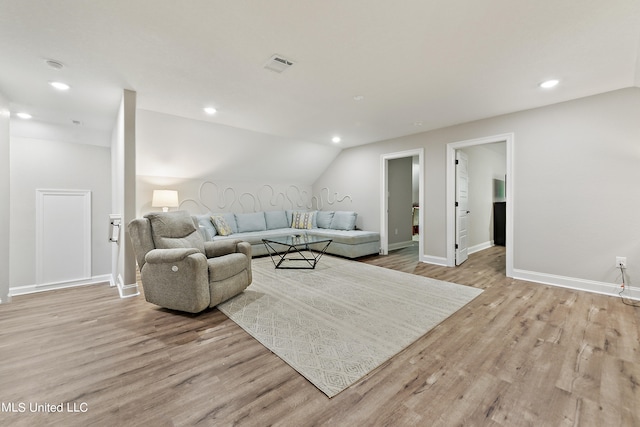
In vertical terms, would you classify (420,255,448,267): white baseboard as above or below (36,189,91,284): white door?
below

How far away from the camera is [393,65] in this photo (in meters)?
2.46

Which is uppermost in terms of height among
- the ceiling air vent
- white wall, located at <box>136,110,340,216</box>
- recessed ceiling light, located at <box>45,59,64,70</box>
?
the ceiling air vent

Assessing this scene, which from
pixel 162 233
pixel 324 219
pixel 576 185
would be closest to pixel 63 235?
pixel 162 233

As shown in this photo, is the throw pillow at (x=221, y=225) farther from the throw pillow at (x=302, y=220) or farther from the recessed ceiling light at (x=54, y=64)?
the recessed ceiling light at (x=54, y=64)

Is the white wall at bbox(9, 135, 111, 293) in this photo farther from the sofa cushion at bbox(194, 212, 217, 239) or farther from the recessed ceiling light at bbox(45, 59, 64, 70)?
the recessed ceiling light at bbox(45, 59, 64, 70)

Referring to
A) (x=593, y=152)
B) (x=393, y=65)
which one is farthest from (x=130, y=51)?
(x=593, y=152)

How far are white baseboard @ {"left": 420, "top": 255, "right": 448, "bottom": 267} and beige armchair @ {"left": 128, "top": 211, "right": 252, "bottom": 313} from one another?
3.19 meters

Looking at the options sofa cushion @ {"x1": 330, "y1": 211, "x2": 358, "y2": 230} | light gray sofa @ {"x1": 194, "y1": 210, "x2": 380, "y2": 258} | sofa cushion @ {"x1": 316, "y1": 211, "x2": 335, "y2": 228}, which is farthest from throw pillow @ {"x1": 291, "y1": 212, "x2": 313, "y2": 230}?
sofa cushion @ {"x1": 330, "y1": 211, "x2": 358, "y2": 230}

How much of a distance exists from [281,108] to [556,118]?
3.58 metres

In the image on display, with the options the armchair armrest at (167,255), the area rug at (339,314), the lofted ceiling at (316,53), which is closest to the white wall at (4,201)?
the lofted ceiling at (316,53)

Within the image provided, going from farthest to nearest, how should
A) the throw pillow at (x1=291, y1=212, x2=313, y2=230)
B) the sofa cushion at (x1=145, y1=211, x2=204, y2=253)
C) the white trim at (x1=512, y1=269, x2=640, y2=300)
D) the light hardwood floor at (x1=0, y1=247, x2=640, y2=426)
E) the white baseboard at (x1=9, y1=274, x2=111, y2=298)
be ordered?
the throw pillow at (x1=291, y1=212, x2=313, y2=230) < the white baseboard at (x1=9, y1=274, x2=111, y2=298) < the white trim at (x1=512, y1=269, x2=640, y2=300) < the sofa cushion at (x1=145, y1=211, x2=204, y2=253) < the light hardwood floor at (x1=0, y1=247, x2=640, y2=426)

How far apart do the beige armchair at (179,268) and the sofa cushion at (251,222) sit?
2328mm

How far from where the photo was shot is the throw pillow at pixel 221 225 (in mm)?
5043

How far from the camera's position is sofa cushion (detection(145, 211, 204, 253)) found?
113 inches
